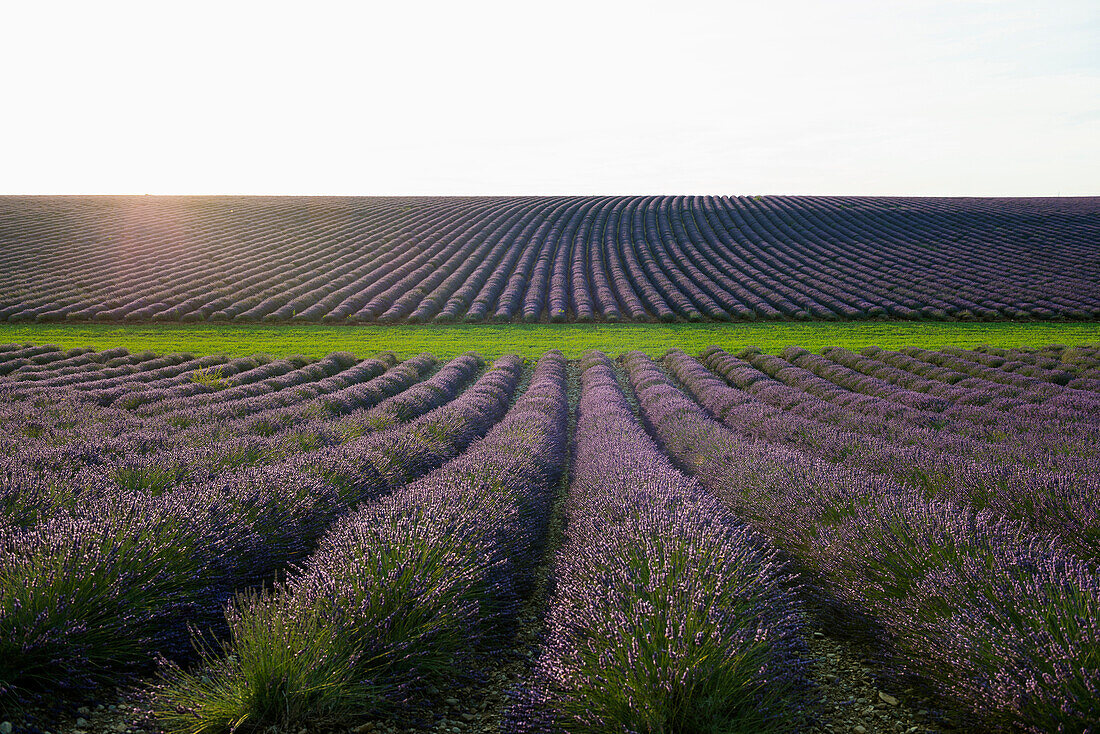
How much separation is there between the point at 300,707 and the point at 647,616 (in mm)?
1582

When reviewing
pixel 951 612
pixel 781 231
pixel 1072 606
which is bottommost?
pixel 951 612

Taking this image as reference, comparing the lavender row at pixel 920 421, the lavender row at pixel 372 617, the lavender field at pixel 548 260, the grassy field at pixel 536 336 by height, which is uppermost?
the lavender field at pixel 548 260

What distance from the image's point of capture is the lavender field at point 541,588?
2.56m

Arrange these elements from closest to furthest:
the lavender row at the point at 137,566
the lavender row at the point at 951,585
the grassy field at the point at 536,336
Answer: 1. the lavender row at the point at 951,585
2. the lavender row at the point at 137,566
3. the grassy field at the point at 536,336

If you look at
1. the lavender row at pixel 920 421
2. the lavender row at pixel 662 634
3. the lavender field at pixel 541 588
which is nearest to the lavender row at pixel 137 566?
the lavender field at pixel 541 588

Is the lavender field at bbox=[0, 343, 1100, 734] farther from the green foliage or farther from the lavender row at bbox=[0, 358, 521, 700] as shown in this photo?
the green foliage

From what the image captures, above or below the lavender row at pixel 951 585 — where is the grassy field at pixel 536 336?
below

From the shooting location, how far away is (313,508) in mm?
4781

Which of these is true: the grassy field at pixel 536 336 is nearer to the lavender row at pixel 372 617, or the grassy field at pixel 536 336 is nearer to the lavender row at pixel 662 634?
the lavender row at pixel 372 617

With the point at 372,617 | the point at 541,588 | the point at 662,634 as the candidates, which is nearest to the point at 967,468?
the point at 541,588

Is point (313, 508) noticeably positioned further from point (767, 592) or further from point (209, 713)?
point (767, 592)

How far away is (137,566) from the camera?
3199 millimetres

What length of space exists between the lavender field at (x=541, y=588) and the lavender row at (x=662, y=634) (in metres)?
0.02

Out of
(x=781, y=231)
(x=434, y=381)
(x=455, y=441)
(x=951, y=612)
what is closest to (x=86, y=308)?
(x=434, y=381)
